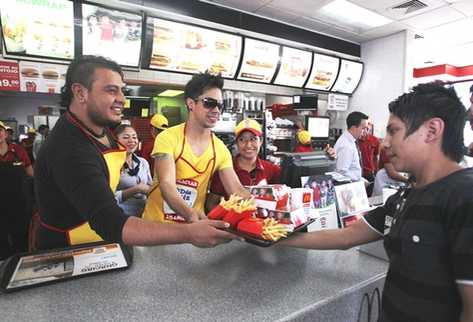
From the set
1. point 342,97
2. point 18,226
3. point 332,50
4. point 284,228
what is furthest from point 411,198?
point 342,97

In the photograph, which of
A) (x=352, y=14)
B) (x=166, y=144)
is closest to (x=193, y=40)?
(x=352, y=14)

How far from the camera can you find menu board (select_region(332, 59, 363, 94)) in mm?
6164

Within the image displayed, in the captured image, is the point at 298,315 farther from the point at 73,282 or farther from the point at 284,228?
the point at 73,282

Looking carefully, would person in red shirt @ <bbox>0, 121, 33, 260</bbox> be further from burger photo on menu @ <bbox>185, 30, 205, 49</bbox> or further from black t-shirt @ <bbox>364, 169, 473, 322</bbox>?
black t-shirt @ <bbox>364, 169, 473, 322</bbox>

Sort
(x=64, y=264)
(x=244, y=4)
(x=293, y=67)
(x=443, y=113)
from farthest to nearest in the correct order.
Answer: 1. (x=293, y=67)
2. (x=244, y=4)
3. (x=64, y=264)
4. (x=443, y=113)

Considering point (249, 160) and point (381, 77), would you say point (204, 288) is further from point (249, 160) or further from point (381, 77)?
point (381, 77)

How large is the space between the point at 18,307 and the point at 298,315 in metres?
0.83

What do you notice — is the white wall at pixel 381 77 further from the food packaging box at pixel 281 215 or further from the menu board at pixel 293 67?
the food packaging box at pixel 281 215

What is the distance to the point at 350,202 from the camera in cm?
163

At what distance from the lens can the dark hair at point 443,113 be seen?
92 cm

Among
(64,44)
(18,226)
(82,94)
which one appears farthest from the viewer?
(64,44)

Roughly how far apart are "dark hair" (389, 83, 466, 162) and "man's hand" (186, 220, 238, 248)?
0.67m

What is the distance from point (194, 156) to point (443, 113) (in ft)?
4.39

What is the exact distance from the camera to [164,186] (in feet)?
5.72
